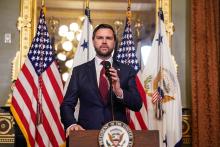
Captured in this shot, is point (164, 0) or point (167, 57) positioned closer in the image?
point (167, 57)

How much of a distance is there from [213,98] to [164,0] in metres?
→ 1.70

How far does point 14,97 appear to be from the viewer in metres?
5.33

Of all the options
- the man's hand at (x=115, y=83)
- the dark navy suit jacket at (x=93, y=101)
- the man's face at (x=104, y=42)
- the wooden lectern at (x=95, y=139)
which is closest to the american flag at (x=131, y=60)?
the dark navy suit jacket at (x=93, y=101)

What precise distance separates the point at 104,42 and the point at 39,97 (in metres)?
2.08

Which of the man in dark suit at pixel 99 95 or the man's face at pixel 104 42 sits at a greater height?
the man's face at pixel 104 42

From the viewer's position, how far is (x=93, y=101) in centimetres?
365

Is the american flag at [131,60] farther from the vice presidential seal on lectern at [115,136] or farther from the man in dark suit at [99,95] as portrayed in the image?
the vice presidential seal on lectern at [115,136]

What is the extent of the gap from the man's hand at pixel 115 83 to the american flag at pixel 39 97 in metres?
2.24

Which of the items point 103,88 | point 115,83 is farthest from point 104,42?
point 115,83

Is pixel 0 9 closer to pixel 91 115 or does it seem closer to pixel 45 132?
pixel 45 132

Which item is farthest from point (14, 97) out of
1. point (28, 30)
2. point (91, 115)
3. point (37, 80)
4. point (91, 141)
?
point (91, 141)

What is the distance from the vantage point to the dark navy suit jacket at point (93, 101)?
3521 mm

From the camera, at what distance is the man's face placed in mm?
3660

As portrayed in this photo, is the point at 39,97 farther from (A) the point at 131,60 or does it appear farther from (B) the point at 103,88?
(B) the point at 103,88
